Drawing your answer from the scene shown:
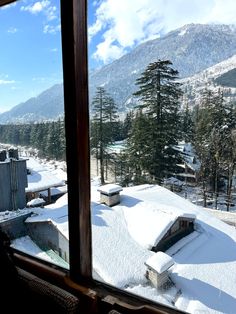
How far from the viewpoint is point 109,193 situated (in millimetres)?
2139

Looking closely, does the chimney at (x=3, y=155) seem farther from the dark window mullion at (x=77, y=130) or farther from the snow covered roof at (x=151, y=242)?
the dark window mullion at (x=77, y=130)

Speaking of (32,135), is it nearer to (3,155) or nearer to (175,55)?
(3,155)

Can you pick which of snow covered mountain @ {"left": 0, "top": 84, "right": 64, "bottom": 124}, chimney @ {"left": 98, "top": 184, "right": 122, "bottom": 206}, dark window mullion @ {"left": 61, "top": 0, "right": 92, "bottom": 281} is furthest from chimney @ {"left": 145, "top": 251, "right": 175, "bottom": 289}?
snow covered mountain @ {"left": 0, "top": 84, "right": 64, "bottom": 124}

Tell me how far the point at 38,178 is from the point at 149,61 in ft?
4.39

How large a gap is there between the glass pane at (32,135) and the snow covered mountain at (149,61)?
1 cm

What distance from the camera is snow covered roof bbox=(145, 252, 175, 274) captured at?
5.23ft

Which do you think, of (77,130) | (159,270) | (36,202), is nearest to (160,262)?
(159,270)

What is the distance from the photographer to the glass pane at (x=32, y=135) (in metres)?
1.69

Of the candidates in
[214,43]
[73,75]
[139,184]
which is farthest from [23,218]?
[214,43]

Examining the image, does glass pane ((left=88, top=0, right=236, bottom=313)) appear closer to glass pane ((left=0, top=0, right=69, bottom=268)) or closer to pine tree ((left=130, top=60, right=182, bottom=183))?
pine tree ((left=130, top=60, right=182, bottom=183))

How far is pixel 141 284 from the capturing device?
1.54 metres

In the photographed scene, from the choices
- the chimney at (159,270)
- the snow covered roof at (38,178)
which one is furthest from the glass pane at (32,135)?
the chimney at (159,270)

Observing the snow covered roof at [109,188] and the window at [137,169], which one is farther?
the snow covered roof at [109,188]

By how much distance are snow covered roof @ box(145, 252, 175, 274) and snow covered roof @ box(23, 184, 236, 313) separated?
25 mm
